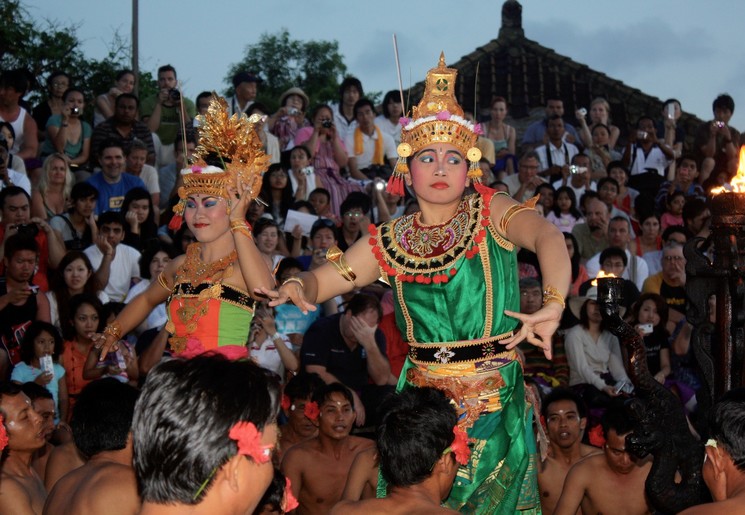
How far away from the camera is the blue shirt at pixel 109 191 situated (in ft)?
35.2

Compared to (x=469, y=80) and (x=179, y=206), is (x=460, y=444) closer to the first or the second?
(x=179, y=206)

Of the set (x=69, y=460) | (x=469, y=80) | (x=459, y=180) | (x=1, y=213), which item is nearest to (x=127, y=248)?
(x=1, y=213)

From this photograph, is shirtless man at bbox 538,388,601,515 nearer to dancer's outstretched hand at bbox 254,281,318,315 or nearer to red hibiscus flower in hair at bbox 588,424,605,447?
red hibiscus flower in hair at bbox 588,424,605,447

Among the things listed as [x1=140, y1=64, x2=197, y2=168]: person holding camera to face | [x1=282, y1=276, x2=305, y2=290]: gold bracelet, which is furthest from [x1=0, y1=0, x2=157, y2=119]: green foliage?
[x1=282, y1=276, x2=305, y2=290]: gold bracelet

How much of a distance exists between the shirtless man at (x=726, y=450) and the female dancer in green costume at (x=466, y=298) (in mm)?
924

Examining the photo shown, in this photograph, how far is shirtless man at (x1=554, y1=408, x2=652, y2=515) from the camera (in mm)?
7266

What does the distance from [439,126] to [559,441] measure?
3727 mm

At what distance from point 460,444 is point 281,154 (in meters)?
8.63

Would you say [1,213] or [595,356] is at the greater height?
[1,213]

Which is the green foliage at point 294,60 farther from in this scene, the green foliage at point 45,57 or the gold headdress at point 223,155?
the gold headdress at point 223,155

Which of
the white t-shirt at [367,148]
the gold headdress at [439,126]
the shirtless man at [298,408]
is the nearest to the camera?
the gold headdress at [439,126]

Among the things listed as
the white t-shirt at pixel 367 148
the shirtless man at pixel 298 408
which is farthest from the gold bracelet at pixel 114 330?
the white t-shirt at pixel 367 148

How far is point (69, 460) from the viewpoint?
6660 mm

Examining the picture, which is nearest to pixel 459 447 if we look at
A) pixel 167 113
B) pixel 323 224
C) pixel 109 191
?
pixel 323 224
